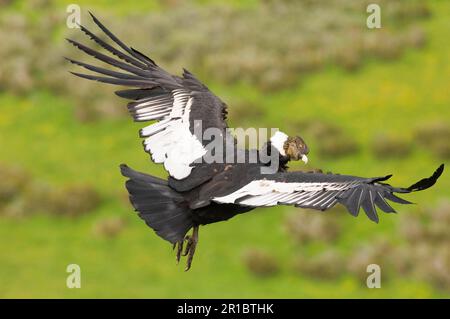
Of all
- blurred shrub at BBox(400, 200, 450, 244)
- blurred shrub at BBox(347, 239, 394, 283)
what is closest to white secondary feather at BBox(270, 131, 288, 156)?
blurred shrub at BBox(347, 239, 394, 283)

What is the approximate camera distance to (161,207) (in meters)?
12.0

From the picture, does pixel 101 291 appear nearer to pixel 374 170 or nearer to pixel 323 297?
pixel 323 297

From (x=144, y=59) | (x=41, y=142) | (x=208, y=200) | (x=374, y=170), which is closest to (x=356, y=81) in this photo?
(x=374, y=170)

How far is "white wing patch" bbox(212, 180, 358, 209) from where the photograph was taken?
35.6 feet

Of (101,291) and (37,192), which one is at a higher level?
(37,192)

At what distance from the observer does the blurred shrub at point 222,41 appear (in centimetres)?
2981

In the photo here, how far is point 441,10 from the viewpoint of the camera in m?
32.4

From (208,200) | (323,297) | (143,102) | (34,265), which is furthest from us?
(34,265)

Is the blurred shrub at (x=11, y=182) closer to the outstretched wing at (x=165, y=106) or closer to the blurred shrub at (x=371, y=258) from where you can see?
the blurred shrub at (x=371, y=258)

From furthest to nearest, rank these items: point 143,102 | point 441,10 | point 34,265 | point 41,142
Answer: point 441,10
point 41,142
point 34,265
point 143,102

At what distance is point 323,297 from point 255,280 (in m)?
1.31

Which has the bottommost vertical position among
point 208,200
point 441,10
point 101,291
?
point 208,200

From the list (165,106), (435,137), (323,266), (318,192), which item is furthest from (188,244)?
(435,137)

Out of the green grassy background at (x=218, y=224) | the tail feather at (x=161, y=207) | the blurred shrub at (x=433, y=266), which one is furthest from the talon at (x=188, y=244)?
the blurred shrub at (x=433, y=266)
